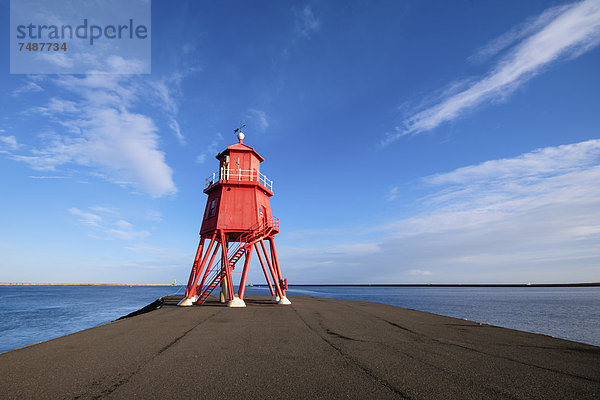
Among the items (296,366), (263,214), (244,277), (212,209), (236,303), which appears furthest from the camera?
(263,214)

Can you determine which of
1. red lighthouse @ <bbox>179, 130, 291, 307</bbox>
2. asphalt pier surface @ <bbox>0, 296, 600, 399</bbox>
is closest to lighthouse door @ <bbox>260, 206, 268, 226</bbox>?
red lighthouse @ <bbox>179, 130, 291, 307</bbox>

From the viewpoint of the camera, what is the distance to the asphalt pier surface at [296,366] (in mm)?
5539

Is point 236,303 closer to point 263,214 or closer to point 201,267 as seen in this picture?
point 201,267

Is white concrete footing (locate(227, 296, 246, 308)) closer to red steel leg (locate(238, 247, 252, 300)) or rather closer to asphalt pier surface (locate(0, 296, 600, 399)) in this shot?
red steel leg (locate(238, 247, 252, 300))

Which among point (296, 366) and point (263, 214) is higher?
point (263, 214)

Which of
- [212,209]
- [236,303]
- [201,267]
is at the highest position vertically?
[212,209]

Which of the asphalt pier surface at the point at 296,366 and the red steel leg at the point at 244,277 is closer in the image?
the asphalt pier surface at the point at 296,366

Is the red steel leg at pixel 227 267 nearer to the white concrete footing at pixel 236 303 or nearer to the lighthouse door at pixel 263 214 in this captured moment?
the white concrete footing at pixel 236 303

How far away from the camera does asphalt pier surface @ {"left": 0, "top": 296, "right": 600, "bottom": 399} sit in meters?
5.54

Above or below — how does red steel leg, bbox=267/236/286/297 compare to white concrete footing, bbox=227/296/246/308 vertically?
above

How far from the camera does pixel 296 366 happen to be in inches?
Answer: 279

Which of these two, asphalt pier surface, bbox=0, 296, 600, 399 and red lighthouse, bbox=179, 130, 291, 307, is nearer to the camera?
asphalt pier surface, bbox=0, 296, 600, 399

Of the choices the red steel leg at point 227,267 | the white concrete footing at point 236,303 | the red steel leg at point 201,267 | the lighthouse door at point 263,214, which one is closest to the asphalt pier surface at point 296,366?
the white concrete footing at point 236,303

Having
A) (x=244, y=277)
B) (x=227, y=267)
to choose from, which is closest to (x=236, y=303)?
(x=244, y=277)
